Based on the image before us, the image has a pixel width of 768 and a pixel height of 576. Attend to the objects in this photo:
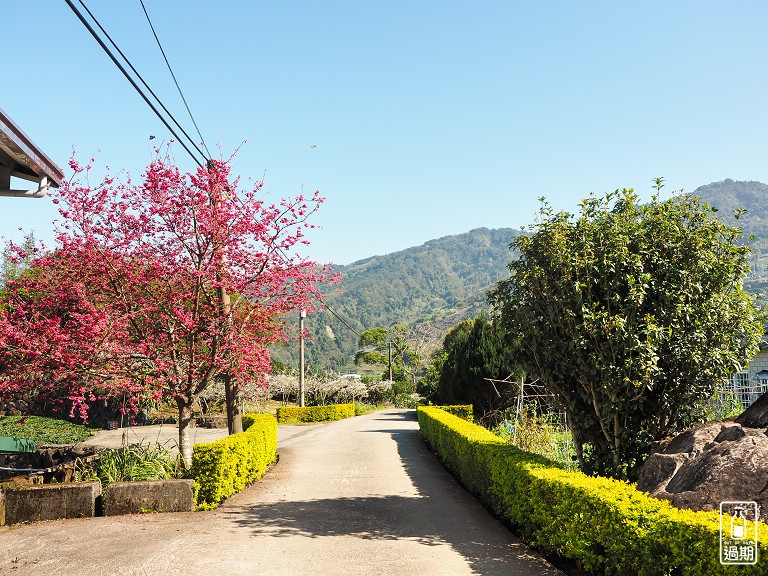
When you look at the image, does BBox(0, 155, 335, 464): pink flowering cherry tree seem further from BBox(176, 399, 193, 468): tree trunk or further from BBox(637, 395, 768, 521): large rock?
BBox(637, 395, 768, 521): large rock

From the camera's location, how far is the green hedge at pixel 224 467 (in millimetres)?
10469

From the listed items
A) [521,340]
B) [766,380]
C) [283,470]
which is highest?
[521,340]

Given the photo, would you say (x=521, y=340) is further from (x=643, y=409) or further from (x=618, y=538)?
(x=618, y=538)

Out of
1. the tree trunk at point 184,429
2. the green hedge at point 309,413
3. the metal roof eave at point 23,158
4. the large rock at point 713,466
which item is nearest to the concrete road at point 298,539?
the tree trunk at point 184,429

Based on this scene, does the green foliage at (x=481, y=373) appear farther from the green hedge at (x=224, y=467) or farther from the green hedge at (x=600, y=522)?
the green hedge at (x=600, y=522)

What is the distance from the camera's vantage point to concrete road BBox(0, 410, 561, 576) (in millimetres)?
7191

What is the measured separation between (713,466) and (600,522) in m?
1.53

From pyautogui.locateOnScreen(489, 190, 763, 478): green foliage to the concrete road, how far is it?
2.19 m

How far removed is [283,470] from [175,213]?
6924 millimetres

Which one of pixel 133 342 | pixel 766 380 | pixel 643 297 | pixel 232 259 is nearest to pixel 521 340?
pixel 643 297

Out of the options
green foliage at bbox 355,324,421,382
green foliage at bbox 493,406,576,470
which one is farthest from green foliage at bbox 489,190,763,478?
green foliage at bbox 355,324,421,382

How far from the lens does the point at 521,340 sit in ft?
30.7

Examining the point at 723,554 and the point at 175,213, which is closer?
the point at 723,554

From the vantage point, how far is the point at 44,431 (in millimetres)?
23781
